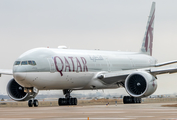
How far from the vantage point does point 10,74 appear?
114 feet

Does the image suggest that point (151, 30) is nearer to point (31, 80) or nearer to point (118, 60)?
point (118, 60)

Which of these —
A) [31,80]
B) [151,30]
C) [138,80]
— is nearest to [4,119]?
[31,80]

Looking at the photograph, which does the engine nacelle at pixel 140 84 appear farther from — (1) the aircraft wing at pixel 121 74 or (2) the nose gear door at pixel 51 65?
(2) the nose gear door at pixel 51 65

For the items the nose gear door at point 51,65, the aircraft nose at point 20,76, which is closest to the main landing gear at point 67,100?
the nose gear door at point 51,65

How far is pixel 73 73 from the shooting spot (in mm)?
32906

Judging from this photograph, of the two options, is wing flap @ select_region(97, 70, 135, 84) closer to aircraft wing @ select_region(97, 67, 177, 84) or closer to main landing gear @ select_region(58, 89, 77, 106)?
aircraft wing @ select_region(97, 67, 177, 84)

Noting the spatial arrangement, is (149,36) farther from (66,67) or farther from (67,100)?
(66,67)

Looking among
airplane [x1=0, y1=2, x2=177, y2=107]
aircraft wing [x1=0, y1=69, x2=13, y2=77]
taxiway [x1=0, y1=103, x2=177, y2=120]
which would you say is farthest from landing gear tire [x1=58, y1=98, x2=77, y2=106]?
taxiway [x1=0, y1=103, x2=177, y2=120]

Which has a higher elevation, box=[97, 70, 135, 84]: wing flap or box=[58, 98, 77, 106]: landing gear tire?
box=[97, 70, 135, 84]: wing flap

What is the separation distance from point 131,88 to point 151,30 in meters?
16.5

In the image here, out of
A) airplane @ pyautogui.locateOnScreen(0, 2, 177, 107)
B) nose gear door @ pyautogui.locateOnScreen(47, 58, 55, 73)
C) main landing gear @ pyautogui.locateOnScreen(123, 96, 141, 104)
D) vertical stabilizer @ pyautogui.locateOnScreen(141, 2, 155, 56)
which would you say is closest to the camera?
airplane @ pyautogui.locateOnScreen(0, 2, 177, 107)

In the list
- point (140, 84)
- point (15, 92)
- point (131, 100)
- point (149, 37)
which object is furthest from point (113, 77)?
point (149, 37)

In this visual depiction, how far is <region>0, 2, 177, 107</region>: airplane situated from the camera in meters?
30.1

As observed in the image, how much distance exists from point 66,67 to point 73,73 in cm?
104
